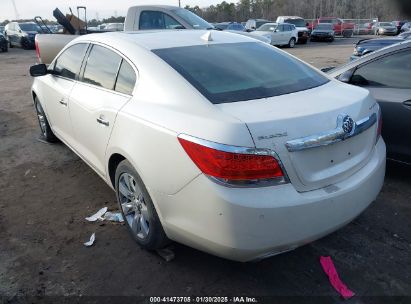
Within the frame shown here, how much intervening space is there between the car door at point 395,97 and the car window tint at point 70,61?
9.66 ft

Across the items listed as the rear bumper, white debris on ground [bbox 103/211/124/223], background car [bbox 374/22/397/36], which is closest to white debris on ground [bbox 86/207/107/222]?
white debris on ground [bbox 103/211/124/223]

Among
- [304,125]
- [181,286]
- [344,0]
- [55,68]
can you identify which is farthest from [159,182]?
[344,0]

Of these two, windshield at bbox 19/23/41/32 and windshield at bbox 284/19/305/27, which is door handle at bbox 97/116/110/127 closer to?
windshield at bbox 19/23/41/32

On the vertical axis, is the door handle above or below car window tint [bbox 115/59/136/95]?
below

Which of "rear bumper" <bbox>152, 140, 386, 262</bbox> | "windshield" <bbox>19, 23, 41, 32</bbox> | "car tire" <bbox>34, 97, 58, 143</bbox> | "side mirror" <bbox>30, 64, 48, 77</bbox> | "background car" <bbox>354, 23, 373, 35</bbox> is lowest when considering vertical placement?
"background car" <bbox>354, 23, 373, 35</bbox>

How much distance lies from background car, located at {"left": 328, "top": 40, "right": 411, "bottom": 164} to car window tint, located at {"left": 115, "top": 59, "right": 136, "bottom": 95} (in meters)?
2.41

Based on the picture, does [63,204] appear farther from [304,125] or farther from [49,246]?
[304,125]

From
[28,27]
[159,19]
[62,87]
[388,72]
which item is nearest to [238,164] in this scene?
[388,72]

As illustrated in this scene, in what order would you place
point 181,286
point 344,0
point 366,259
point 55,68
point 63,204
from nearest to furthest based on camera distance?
point 181,286 < point 366,259 < point 63,204 < point 55,68 < point 344,0

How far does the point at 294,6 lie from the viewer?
223ft

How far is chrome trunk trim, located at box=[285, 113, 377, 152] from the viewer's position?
7.45 ft

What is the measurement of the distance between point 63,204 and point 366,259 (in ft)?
9.01

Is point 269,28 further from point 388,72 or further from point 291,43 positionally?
point 388,72

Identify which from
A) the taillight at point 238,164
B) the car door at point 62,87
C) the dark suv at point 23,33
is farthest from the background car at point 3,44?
the taillight at point 238,164
